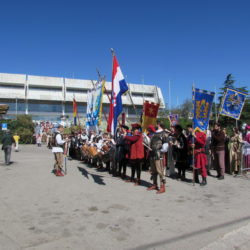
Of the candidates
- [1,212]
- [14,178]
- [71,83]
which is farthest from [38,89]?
[1,212]

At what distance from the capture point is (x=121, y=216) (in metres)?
4.89

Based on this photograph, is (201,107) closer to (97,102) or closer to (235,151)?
(235,151)

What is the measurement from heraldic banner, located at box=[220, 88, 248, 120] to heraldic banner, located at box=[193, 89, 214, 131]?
2234 mm

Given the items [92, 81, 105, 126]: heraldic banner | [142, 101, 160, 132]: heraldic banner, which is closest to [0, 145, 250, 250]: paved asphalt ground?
[142, 101, 160, 132]: heraldic banner

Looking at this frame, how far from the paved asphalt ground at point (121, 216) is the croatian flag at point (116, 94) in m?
1.92

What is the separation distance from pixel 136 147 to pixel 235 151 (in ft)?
14.2

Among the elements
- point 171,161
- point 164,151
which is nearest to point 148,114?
point 171,161

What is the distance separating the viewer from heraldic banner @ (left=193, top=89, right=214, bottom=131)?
795 centimetres

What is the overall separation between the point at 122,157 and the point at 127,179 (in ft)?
2.49

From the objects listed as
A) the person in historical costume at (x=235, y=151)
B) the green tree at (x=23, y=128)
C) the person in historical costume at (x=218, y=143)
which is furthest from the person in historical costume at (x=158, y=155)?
the green tree at (x=23, y=128)

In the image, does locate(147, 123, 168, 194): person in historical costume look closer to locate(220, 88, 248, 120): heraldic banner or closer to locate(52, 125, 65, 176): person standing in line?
locate(52, 125, 65, 176): person standing in line

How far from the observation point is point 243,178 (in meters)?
8.85

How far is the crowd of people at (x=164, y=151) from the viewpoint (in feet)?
23.3

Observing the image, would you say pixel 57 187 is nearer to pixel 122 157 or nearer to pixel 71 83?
pixel 122 157
